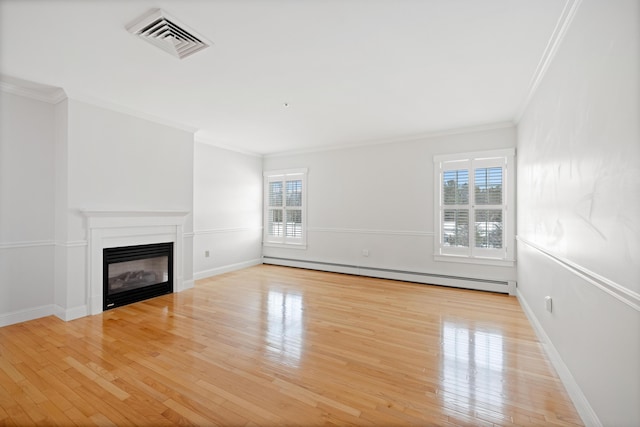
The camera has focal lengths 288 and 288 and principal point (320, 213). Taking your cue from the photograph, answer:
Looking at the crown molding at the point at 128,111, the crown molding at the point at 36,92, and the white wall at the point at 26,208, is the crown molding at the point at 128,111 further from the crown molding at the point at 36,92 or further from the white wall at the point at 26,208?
the white wall at the point at 26,208

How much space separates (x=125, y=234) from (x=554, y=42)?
509 centimetres

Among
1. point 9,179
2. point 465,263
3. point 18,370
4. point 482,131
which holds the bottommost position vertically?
point 18,370

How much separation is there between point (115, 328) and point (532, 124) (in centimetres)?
519

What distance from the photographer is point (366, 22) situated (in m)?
2.13

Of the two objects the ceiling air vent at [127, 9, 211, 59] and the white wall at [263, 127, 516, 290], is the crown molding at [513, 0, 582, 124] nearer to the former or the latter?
the white wall at [263, 127, 516, 290]

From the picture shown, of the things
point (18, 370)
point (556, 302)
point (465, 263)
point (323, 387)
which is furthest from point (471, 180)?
point (18, 370)

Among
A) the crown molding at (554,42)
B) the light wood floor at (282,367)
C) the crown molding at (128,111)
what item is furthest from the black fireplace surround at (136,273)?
the crown molding at (554,42)

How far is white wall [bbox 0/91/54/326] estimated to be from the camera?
321cm

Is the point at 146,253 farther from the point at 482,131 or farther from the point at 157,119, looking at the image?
the point at 482,131

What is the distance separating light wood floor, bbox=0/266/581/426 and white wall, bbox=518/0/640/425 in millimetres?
447

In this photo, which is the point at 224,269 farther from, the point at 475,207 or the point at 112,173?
the point at 475,207

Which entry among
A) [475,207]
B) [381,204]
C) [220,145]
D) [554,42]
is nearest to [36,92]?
[220,145]

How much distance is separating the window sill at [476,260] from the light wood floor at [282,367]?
74 cm

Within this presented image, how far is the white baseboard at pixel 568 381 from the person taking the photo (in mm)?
1681
